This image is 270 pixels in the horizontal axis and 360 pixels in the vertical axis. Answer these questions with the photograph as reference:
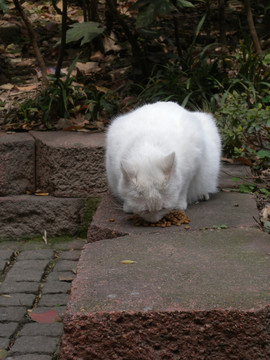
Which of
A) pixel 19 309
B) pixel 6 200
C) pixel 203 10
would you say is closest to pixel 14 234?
pixel 6 200

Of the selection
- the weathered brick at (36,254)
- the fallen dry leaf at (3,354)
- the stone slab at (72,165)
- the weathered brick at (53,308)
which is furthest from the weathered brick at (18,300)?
the stone slab at (72,165)

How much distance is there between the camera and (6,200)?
548 cm

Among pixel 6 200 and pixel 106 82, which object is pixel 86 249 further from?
pixel 106 82

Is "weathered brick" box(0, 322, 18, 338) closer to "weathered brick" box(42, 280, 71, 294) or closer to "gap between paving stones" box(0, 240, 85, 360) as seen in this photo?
"gap between paving stones" box(0, 240, 85, 360)

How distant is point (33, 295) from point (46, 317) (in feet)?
1.37

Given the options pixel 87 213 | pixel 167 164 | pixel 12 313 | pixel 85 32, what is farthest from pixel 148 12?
pixel 12 313

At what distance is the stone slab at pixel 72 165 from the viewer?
214 inches

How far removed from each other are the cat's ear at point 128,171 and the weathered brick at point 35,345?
3.72ft

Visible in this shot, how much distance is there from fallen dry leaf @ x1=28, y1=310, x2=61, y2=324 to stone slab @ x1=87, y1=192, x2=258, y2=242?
0.61m

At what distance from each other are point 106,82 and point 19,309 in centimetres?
389

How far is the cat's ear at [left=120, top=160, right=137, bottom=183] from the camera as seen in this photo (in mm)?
3840

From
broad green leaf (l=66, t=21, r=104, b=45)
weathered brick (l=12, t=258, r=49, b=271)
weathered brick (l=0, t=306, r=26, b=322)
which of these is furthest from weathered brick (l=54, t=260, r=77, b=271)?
broad green leaf (l=66, t=21, r=104, b=45)

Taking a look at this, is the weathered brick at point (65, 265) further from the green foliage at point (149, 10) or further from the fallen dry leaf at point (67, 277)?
the green foliage at point (149, 10)

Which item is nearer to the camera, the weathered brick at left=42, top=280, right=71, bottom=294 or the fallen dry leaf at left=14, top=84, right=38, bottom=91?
the weathered brick at left=42, top=280, right=71, bottom=294
